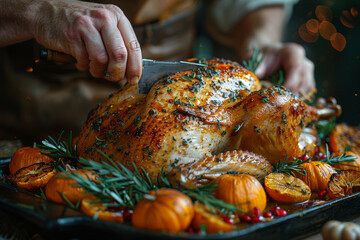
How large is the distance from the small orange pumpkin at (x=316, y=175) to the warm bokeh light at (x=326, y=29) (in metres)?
4.93

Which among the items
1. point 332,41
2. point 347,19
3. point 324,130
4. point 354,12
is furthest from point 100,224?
point 332,41

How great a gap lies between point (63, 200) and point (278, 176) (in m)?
0.97

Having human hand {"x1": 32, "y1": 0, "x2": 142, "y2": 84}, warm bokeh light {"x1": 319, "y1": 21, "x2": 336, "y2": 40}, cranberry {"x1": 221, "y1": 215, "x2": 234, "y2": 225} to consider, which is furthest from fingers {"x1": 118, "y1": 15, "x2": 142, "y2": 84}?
warm bokeh light {"x1": 319, "y1": 21, "x2": 336, "y2": 40}

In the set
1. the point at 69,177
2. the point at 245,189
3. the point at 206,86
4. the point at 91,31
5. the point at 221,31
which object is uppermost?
the point at 91,31

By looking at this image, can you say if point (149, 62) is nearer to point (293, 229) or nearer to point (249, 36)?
point (293, 229)

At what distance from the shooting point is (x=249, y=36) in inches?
152

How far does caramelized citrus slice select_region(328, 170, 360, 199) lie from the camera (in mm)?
1575

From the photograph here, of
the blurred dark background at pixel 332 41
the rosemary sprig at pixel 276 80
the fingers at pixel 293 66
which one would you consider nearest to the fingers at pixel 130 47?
the rosemary sprig at pixel 276 80

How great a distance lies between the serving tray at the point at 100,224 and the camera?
1.08 meters

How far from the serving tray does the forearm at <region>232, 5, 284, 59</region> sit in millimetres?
2639

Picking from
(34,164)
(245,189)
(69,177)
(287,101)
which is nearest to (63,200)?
(69,177)

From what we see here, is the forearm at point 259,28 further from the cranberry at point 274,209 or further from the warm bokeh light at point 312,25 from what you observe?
the cranberry at point 274,209

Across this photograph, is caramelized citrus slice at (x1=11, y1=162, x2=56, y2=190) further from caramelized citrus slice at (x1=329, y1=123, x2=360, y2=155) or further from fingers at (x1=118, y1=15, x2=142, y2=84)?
caramelized citrus slice at (x1=329, y1=123, x2=360, y2=155)

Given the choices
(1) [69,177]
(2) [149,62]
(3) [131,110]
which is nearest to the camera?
(1) [69,177]
